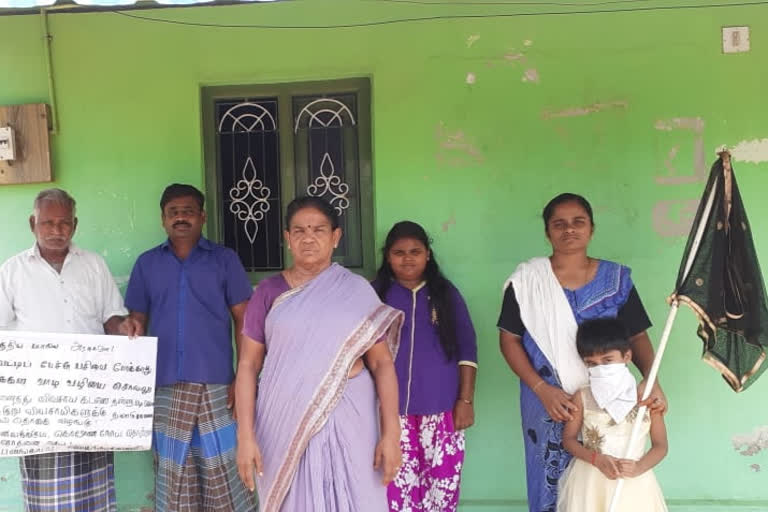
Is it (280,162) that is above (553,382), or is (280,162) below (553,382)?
above

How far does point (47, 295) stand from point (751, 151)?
346cm

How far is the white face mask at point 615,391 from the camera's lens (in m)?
2.43

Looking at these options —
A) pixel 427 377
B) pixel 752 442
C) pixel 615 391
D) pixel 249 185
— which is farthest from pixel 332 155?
pixel 752 442

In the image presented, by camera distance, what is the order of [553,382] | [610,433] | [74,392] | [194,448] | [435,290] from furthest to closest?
[194,448] → [435,290] → [74,392] → [553,382] → [610,433]

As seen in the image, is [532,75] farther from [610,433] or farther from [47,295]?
[47,295]

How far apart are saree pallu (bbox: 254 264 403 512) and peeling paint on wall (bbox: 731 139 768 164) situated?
226 centimetres

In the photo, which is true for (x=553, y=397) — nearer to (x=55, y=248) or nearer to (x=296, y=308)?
(x=296, y=308)

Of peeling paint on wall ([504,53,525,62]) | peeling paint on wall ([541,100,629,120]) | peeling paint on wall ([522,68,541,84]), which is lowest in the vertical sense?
peeling paint on wall ([541,100,629,120])

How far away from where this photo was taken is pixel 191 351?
10.1 feet

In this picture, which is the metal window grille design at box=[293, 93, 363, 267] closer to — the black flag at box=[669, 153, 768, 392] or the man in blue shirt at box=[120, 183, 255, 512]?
the man in blue shirt at box=[120, 183, 255, 512]

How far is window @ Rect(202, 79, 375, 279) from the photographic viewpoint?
365 cm

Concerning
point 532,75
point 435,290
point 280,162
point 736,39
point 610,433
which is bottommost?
point 610,433

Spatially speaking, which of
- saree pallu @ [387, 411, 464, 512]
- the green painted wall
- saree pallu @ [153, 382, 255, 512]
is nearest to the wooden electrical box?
the green painted wall

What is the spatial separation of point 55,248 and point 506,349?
2007mm
